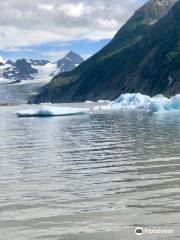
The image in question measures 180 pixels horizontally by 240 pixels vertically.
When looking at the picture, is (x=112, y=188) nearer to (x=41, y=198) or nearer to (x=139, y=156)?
(x=41, y=198)

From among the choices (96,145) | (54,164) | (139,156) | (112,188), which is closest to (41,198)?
(112,188)

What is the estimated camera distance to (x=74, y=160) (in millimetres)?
25188

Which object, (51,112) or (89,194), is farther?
(51,112)

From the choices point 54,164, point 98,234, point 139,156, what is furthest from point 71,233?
point 139,156

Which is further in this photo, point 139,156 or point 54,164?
point 139,156

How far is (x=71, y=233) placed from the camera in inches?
482

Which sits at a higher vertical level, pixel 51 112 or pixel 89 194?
pixel 89 194

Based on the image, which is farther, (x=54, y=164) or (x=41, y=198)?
(x=54, y=164)

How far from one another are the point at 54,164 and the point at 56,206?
903 cm

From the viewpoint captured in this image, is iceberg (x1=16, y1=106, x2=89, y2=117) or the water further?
iceberg (x1=16, y1=106, x2=89, y2=117)

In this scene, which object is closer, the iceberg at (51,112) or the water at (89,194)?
the water at (89,194)

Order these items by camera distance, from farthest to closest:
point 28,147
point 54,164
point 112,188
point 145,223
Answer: point 28,147 < point 54,164 < point 112,188 < point 145,223

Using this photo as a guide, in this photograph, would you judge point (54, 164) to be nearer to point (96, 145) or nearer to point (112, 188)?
point (112, 188)

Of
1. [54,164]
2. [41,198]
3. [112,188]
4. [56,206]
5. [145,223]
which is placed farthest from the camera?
[54,164]
